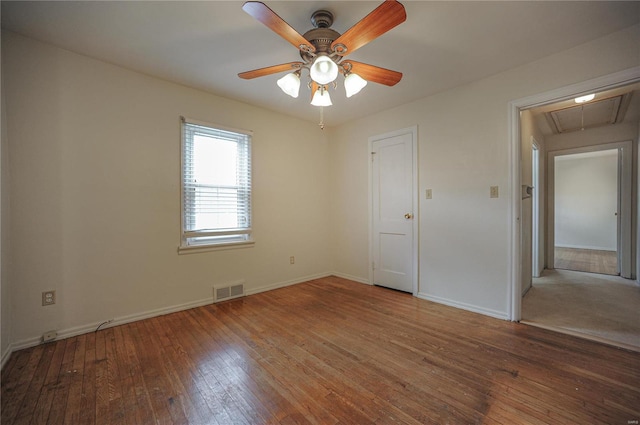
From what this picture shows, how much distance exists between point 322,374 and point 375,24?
2.23 metres

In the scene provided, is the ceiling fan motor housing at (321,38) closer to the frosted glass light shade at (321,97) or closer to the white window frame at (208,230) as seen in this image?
the frosted glass light shade at (321,97)

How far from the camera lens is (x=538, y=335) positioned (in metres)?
2.32

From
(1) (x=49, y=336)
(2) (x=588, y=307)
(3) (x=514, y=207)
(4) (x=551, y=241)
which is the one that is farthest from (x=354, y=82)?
(4) (x=551, y=241)

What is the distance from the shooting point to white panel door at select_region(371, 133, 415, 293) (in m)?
3.50

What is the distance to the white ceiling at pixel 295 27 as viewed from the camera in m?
1.80

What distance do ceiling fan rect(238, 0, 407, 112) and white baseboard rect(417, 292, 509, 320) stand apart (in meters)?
2.52

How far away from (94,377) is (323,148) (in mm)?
3855

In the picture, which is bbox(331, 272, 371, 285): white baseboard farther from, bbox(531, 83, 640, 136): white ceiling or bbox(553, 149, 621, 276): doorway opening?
bbox(553, 149, 621, 276): doorway opening

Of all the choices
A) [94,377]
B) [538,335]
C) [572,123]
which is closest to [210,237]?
[94,377]

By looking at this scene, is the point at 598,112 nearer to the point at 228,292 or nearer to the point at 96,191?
the point at 228,292

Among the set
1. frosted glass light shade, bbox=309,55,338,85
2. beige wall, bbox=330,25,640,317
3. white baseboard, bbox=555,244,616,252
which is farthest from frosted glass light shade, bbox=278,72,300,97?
white baseboard, bbox=555,244,616,252

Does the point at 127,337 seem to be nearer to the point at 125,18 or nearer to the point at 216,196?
the point at 216,196

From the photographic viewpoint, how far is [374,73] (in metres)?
1.97

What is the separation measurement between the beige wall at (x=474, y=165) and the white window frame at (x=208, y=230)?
2059 mm
